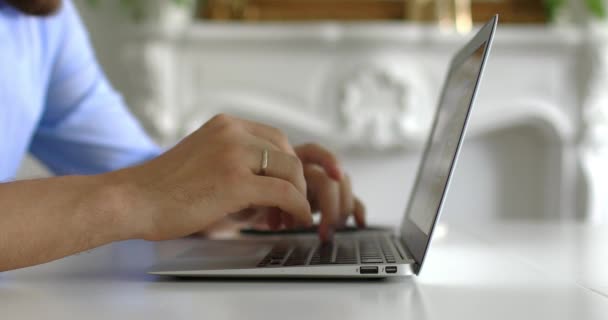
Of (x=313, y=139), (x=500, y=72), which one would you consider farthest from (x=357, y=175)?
(x=500, y=72)

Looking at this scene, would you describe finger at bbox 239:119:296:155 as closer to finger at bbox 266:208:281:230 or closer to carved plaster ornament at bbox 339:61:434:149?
finger at bbox 266:208:281:230

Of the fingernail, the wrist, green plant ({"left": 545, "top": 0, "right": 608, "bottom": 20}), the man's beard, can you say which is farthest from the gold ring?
green plant ({"left": 545, "top": 0, "right": 608, "bottom": 20})

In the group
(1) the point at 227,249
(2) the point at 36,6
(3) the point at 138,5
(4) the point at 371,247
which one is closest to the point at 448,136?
(4) the point at 371,247

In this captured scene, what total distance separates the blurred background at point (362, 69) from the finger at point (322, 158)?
5.24 ft

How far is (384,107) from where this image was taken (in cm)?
242

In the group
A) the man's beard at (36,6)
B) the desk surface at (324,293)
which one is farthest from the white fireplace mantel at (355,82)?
the desk surface at (324,293)

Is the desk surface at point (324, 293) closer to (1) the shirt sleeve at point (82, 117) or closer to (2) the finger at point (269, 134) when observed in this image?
(2) the finger at point (269, 134)

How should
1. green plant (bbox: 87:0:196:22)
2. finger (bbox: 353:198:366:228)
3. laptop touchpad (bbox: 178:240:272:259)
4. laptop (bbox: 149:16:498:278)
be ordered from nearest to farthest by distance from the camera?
laptop (bbox: 149:16:498:278), laptop touchpad (bbox: 178:240:272:259), finger (bbox: 353:198:366:228), green plant (bbox: 87:0:196:22)

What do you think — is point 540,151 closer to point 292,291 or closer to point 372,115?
point 372,115

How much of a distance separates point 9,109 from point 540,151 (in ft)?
6.73

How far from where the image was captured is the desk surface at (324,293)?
41 cm

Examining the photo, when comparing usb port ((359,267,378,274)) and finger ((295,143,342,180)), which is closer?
usb port ((359,267,378,274))

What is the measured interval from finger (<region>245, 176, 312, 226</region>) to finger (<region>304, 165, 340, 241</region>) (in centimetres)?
16

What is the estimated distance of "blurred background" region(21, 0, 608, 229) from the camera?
239 centimetres
